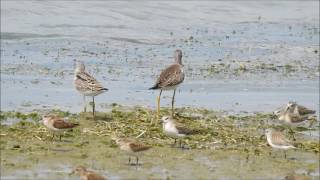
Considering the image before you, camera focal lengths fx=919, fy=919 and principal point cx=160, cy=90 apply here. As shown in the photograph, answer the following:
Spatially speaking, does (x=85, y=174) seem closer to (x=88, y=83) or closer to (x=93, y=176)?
(x=93, y=176)

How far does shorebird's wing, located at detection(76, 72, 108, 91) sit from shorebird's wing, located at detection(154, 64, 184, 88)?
112 cm

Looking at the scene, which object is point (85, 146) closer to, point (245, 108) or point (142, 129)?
point (142, 129)

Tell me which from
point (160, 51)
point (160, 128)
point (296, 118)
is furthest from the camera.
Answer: point (160, 51)

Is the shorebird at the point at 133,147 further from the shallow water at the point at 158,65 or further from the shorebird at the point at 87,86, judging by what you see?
the shorebird at the point at 87,86

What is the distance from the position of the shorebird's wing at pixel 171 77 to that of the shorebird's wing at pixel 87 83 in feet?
3.69

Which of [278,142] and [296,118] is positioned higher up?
[296,118]

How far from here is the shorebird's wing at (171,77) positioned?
17594 mm

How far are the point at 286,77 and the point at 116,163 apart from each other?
10.1m

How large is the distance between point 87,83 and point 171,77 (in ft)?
5.32

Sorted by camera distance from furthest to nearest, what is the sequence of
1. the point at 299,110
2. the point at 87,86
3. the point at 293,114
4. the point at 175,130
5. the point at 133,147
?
the point at 87,86, the point at 299,110, the point at 293,114, the point at 175,130, the point at 133,147

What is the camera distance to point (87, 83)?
17578 mm

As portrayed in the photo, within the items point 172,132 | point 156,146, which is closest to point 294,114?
point 172,132

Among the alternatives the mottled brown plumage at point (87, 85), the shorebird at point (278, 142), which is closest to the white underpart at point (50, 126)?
the mottled brown plumage at point (87, 85)

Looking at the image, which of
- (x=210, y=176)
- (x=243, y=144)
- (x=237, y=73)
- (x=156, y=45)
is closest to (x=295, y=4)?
(x=156, y=45)
